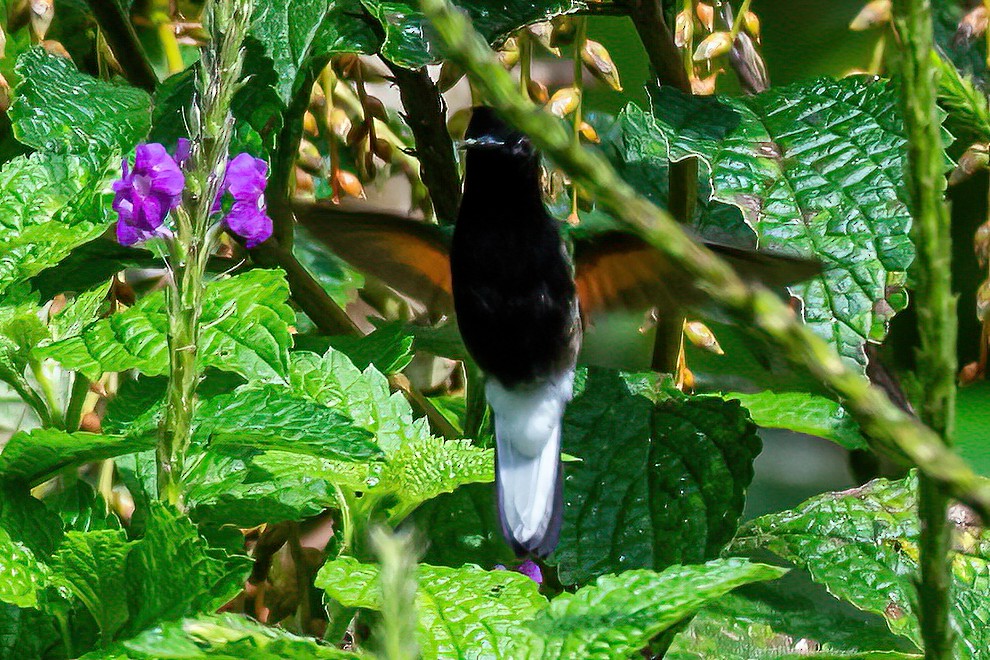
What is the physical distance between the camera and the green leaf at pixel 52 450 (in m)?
1.00

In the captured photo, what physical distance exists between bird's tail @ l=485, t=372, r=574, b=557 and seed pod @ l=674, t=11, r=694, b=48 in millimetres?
467

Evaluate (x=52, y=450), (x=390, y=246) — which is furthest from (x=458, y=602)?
(x=390, y=246)

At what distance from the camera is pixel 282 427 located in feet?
3.12

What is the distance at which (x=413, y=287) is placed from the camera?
1.72 meters

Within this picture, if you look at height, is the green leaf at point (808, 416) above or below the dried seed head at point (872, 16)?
below

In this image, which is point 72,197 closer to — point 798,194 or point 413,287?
point 413,287

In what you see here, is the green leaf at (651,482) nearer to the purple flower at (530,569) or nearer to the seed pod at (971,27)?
the purple flower at (530,569)

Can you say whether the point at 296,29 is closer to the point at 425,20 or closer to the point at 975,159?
the point at 425,20

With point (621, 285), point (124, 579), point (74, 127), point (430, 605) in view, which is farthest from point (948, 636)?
point (74, 127)

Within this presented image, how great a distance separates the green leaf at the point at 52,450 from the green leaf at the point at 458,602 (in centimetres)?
22

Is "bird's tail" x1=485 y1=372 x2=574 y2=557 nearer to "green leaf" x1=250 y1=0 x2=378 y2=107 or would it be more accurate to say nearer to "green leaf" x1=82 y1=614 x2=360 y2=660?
"green leaf" x1=250 y1=0 x2=378 y2=107

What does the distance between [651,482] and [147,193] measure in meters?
0.66

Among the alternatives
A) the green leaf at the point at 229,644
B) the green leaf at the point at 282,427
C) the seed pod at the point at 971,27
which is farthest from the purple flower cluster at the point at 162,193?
the seed pod at the point at 971,27

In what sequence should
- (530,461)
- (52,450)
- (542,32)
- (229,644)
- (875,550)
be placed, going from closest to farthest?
(229,644), (52,450), (875,550), (530,461), (542,32)
